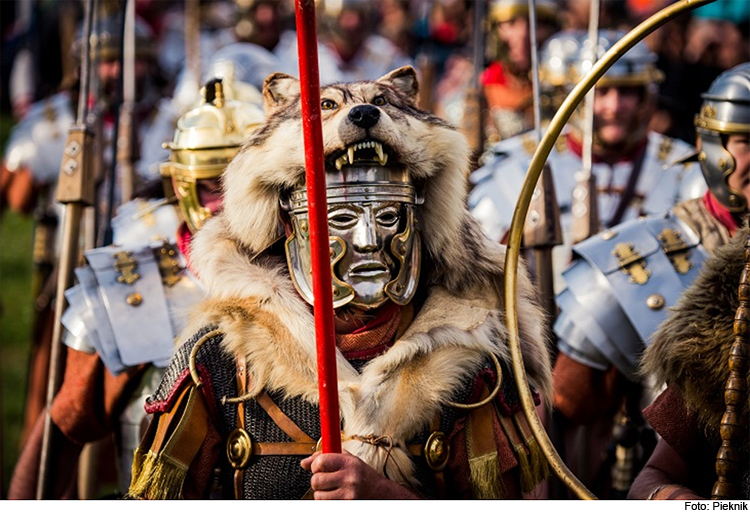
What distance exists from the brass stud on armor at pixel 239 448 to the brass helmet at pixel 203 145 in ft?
5.08

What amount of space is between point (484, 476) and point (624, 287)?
1.50 metres

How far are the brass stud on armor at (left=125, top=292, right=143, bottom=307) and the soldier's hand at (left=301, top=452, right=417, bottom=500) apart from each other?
1740mm

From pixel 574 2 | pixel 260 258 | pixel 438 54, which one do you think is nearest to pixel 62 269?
pixel 260 258

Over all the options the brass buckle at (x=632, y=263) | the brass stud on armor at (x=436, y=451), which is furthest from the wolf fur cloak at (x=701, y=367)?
the brass buckle at (x=632, y=263)

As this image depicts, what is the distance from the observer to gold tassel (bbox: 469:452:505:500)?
13.7 feet

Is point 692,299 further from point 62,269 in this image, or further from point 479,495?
point 62,269

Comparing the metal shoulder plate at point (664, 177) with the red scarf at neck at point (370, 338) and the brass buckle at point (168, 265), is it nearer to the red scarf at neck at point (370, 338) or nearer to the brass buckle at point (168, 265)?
the brass buckle at point (168, 265)

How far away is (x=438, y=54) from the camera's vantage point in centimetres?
1377

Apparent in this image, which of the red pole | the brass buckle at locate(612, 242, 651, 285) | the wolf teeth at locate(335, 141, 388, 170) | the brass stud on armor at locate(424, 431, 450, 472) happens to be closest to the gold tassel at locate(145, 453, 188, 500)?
the red pole

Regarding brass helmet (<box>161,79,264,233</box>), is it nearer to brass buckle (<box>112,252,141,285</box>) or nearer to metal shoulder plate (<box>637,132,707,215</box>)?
brass buckle (<box>112,252,141,285</box>)

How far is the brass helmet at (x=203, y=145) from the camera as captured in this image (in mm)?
5715

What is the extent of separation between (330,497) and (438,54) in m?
10.2

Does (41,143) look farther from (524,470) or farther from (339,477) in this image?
(339,477)

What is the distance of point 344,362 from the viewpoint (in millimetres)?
4246
